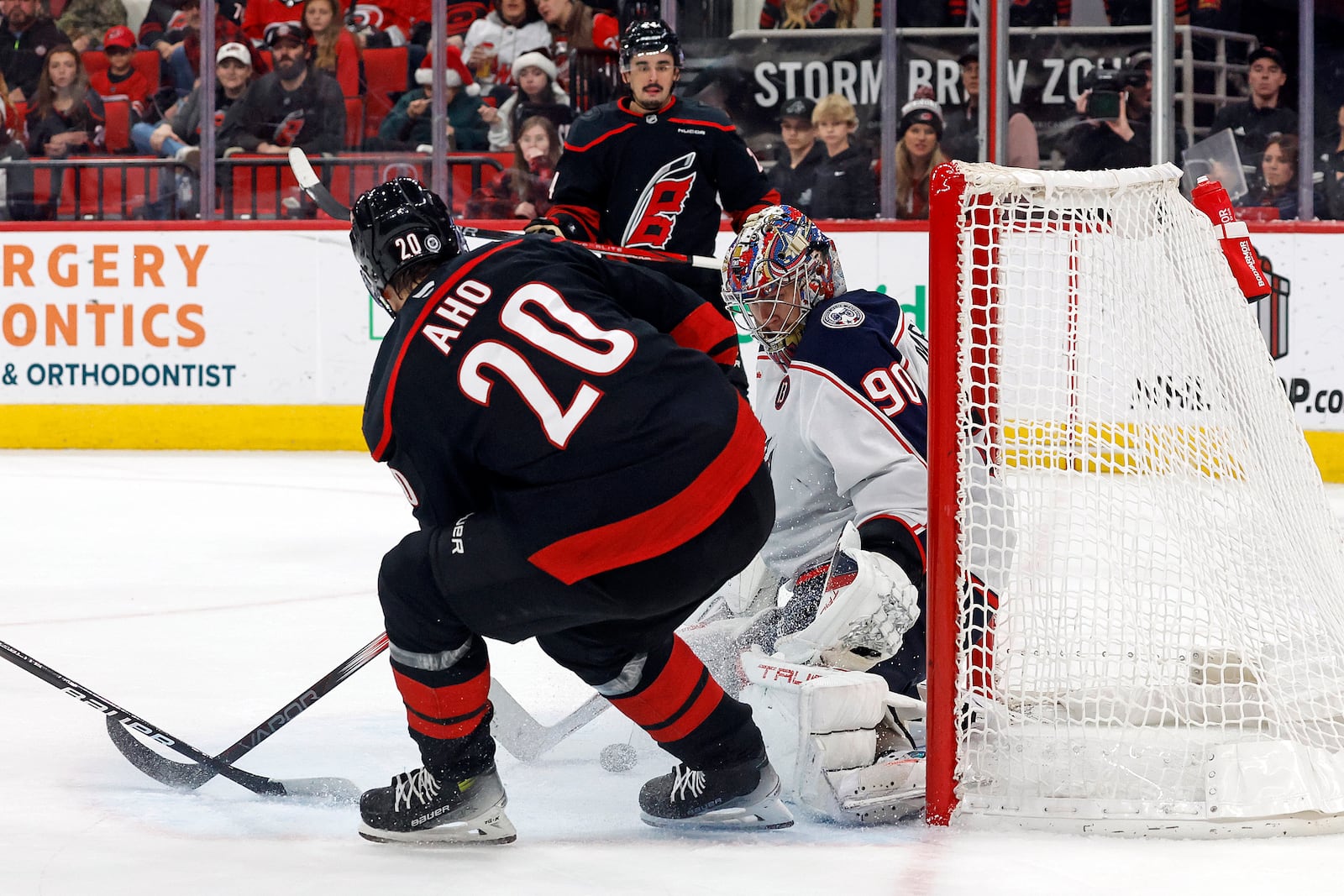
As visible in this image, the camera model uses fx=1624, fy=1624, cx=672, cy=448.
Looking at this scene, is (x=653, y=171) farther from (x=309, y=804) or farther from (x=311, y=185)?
(x=309, y=804)

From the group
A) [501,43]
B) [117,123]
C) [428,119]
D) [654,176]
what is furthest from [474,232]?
[117,123]

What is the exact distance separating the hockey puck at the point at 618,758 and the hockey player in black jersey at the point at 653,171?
1.71 m

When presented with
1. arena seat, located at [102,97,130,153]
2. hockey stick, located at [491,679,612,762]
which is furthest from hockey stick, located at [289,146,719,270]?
arena seat, located at [102,97,130,153]

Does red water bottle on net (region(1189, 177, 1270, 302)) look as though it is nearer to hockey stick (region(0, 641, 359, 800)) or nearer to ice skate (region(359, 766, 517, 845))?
ice skate (region(359, 766, 517, 845))

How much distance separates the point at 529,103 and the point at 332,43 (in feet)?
2.69

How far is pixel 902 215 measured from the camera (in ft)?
19.4

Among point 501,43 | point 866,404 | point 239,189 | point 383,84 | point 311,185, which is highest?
point 501,43

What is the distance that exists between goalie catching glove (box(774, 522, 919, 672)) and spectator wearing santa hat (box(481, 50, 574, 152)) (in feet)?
14.6

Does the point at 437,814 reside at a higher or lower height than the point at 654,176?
lower

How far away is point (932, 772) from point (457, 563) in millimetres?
597

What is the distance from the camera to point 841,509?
215cm

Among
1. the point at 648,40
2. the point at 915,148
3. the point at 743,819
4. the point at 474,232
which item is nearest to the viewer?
the point at 743,819

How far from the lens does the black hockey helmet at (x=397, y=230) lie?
1.76m

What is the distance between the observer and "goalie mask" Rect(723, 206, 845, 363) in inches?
80.7
